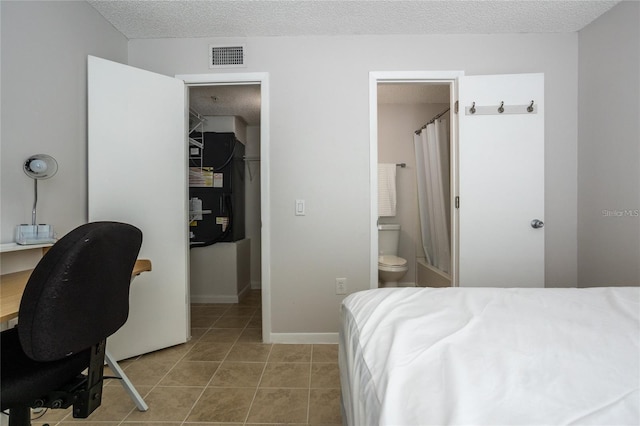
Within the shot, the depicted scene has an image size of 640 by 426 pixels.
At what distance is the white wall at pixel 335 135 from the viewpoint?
217 cm

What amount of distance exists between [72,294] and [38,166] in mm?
1041

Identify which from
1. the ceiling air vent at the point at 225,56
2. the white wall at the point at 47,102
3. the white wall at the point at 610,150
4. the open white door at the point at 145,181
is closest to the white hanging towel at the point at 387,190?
the white wall at the point at 610,150

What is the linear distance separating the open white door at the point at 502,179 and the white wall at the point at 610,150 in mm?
339

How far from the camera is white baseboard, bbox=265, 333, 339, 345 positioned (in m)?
2.21

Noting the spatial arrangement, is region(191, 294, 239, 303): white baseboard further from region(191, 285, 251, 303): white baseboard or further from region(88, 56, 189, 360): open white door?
region(88, 56, 189, 360): open white door

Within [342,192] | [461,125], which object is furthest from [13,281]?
[461,125]

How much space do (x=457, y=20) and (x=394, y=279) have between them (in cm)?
238

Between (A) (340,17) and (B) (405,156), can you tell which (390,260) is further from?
(A) (340,17)

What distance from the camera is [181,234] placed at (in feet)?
7.13

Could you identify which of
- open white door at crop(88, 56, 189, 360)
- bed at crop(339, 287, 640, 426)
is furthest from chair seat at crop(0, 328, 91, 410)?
open white door at crop(88, 56, 189, 360)

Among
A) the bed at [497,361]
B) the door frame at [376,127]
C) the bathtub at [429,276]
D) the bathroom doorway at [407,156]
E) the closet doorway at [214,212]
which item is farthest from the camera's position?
the bathroom doorway at [407,156]

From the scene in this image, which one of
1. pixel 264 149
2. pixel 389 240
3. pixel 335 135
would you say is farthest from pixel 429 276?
pixel 264 149

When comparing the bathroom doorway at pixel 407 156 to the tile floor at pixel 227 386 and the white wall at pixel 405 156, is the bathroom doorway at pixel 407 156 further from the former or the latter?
the tile floor at pixel 227 386

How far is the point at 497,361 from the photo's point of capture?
60 cm
